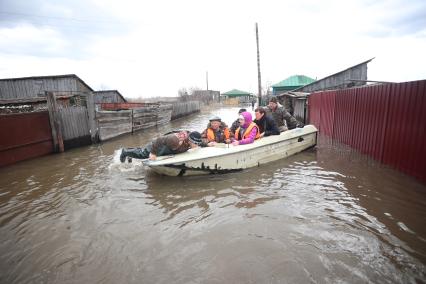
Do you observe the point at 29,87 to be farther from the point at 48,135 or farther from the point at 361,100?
the point at 361,100

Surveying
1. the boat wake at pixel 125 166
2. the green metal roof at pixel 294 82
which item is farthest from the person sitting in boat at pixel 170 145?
the green metal roof at pixel 294 82

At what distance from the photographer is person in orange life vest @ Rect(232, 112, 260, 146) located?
20.3ft

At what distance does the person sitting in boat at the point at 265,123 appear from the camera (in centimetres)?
689

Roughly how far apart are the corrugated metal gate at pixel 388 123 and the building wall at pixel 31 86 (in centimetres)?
1620

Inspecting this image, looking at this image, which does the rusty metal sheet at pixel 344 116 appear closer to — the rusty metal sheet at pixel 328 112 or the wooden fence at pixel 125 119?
the rusty metal sheet at pixel 328 112

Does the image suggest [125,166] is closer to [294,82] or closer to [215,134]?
[215,134]

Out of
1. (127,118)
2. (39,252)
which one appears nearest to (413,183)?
(39,252)

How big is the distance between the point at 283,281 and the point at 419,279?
135 cm

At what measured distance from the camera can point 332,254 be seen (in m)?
2.95

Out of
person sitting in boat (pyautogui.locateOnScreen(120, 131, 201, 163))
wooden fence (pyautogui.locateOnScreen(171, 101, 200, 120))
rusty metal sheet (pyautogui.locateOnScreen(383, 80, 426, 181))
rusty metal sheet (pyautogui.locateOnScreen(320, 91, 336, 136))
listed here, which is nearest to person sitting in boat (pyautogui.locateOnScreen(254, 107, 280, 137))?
person sitting in boat (pyautogui.locateOnScreen(120, 131, 201, 163))

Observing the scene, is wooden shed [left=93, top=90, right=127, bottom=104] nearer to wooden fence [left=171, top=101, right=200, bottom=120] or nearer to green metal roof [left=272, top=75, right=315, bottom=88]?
wooden fence [left=171, top=101, right=200, bottom=120]

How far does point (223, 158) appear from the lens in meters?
5.71

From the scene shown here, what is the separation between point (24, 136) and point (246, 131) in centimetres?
679

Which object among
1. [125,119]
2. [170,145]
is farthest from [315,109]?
[125,119]
